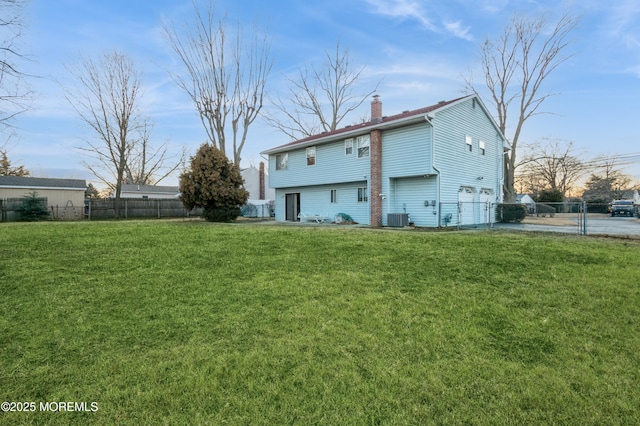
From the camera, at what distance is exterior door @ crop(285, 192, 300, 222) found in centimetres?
2262

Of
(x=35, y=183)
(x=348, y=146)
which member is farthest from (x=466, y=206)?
(x=35, y=183)

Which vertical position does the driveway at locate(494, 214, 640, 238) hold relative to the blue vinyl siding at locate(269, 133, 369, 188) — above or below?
below

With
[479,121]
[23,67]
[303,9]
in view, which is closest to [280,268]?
[23,67]

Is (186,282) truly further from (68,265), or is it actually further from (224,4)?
(224,4)

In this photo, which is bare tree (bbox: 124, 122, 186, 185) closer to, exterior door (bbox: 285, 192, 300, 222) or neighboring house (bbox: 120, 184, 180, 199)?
neighboring house (bbox: 120, 184, 180, 199)

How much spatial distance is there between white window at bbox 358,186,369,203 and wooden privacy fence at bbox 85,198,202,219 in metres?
14.9

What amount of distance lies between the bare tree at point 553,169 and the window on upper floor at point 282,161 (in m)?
30.6

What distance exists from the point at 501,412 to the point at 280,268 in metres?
4.46

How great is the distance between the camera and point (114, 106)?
27969 millimetres

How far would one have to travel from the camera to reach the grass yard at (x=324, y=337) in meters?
2.84

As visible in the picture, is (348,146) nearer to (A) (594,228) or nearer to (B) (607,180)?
(A) (594,228)

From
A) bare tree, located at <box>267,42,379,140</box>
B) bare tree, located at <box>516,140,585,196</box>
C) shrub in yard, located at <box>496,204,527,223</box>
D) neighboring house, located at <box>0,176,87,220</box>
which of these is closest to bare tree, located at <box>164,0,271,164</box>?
bare tree, located at <box>267,42,379,140</box>

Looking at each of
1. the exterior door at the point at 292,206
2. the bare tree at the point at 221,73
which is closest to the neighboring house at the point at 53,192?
the bare tree at the point at 221,73

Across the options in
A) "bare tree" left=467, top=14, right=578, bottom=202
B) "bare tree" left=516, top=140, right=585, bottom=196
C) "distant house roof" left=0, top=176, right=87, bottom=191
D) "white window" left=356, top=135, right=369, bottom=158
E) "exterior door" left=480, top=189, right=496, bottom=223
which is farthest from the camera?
"bare tree" left=516, top=140, right=585, bottom=196
